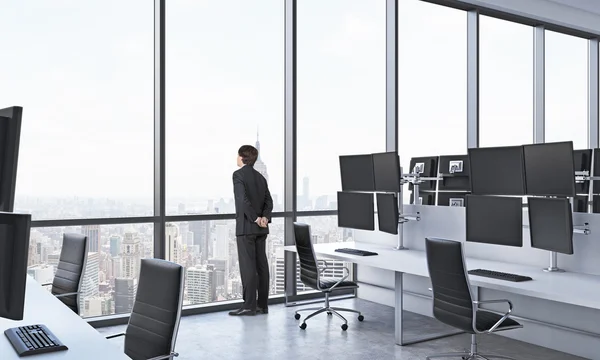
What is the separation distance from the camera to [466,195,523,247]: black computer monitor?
4.03 metres

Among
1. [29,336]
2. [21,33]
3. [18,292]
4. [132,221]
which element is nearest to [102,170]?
[132,221]

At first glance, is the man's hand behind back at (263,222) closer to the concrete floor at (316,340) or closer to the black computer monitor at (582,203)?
the concrete floor at (316,340)

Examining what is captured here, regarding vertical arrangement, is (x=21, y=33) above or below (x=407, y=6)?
below

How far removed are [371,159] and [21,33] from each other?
10.7 ft

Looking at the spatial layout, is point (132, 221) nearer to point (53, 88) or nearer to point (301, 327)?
point (53, 88)

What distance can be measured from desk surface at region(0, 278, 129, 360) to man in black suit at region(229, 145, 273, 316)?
98.4 inches

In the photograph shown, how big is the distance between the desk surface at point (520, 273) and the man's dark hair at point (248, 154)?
108 centimetres

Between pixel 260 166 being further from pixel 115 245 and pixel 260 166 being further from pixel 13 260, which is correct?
pixel 13 260

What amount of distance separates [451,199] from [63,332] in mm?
3830

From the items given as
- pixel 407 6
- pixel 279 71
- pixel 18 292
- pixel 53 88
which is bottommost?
pixel 18 292

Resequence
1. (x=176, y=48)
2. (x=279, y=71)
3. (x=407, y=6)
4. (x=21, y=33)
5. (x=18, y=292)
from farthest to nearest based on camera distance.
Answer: (x=407, y=6) < (x=279, y=71) < (x=176, y=48) < (x=21, y=33) < (x=18, y=292)

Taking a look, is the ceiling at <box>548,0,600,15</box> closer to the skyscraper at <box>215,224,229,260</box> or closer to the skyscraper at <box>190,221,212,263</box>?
the skyscraper at <box>215,224,229,260</box>

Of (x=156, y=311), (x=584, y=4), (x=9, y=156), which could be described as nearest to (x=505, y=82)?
(x=584, y=4)

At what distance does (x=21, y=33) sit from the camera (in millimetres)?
4984
